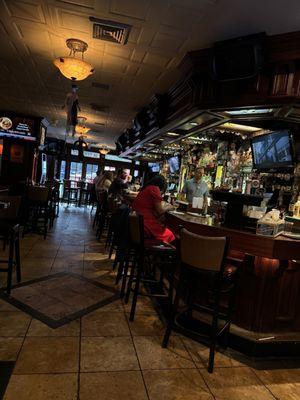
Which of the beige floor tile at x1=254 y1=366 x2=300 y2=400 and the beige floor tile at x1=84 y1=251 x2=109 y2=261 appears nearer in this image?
the beige floor tile at x1=254 y1=366 x2=300 y2=400

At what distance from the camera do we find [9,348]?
92.9 inches

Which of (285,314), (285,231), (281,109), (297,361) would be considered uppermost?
(281,109)

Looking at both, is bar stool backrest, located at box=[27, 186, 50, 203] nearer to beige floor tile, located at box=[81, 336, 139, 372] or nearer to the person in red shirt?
the person in red shirt

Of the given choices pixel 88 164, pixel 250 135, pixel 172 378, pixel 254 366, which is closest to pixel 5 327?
pixel 172 378

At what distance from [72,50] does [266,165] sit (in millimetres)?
3238

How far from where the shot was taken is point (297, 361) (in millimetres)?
2693

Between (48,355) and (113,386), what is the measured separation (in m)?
0.62

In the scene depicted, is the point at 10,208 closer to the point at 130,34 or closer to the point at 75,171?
the point at 130,34

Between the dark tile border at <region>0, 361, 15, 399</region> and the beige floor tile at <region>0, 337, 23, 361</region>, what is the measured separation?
6 cm

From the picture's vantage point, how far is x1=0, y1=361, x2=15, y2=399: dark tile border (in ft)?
6.33

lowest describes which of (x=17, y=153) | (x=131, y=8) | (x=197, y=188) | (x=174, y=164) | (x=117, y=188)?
(x=117, y=188)

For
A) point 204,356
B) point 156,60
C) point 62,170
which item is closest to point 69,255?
point 204,356

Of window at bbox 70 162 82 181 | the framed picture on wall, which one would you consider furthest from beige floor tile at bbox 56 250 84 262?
window at bbox 70 162 82 181

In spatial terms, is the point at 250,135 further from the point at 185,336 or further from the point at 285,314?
the point at 185,336
